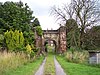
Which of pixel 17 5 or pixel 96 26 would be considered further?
pixel 17 5

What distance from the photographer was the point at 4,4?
147 ft

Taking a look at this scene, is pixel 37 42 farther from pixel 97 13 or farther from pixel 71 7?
pixel 97 13

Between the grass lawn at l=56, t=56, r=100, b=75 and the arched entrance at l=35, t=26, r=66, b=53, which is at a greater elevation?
the arched entrance at l=35, t=26, r=66, b=53

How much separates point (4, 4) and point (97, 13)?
54.1ft

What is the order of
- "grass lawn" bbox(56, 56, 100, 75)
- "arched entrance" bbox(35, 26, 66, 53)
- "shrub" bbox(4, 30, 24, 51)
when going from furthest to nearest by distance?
"arched entrance" bbox(35, 26, 66, 53)
"shrub" bbox(4, 30, 24, 51)
"grass lawn" bbox(56, 56, 100, 75)

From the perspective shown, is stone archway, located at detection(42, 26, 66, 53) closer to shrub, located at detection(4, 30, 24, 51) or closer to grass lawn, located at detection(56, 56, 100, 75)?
shrub, located at detection(4, 30, 24, 51)

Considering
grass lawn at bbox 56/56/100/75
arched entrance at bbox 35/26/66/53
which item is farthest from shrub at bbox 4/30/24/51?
grass lawn at bbox 56/56/100/75

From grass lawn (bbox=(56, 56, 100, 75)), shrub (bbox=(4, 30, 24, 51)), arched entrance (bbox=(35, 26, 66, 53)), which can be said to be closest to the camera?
grass lawn (bbox=(56, 56, 100, 75))

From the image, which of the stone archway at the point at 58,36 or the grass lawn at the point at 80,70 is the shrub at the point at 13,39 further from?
the grass lawn at the point at 80,70

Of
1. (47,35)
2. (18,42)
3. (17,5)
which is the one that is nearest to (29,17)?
(17,5)

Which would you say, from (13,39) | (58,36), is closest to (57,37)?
(58,36)

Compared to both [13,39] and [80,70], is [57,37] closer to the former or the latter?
[13,39]

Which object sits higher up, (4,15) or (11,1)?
(11,1)

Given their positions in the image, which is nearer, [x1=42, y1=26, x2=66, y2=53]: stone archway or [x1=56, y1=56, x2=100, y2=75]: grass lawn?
[x1=56, y1=56, x2=100, y2=75]: grass lawn
